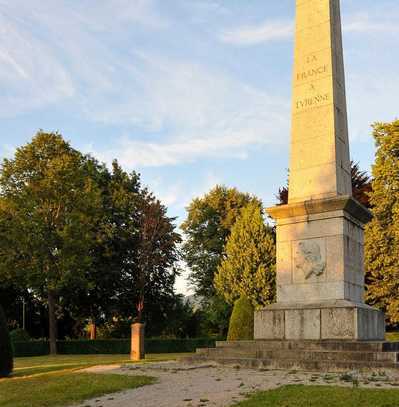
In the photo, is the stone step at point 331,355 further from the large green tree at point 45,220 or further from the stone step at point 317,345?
the large green tree at point 45,220

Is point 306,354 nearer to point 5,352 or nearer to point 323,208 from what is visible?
point 323,208

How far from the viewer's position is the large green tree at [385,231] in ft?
105

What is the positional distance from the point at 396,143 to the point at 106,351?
22519mm

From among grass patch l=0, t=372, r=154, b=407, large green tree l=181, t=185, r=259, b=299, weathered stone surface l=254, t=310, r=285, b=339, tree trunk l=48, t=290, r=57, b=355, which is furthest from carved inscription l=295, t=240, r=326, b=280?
large green tree l=181, t=185, r=259, b=299

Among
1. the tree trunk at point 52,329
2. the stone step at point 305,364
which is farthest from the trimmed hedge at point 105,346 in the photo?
the stone step at point 305,364

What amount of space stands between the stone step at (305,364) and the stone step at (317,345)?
2.35ft

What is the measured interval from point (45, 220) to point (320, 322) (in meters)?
26.4

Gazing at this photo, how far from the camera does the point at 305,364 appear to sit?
11789 millimetres

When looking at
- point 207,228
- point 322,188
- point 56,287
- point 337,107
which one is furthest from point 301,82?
point 207,228

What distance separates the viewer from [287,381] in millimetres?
10203

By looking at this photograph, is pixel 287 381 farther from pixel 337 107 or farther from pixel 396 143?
pixel 396 143

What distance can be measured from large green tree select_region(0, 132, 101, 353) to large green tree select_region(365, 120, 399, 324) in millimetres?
17701

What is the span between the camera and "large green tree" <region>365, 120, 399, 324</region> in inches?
1257

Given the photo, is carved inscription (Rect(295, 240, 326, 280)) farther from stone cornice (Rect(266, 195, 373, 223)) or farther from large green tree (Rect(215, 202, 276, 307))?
large green tree (Rect(215, 202, 276, 307))
